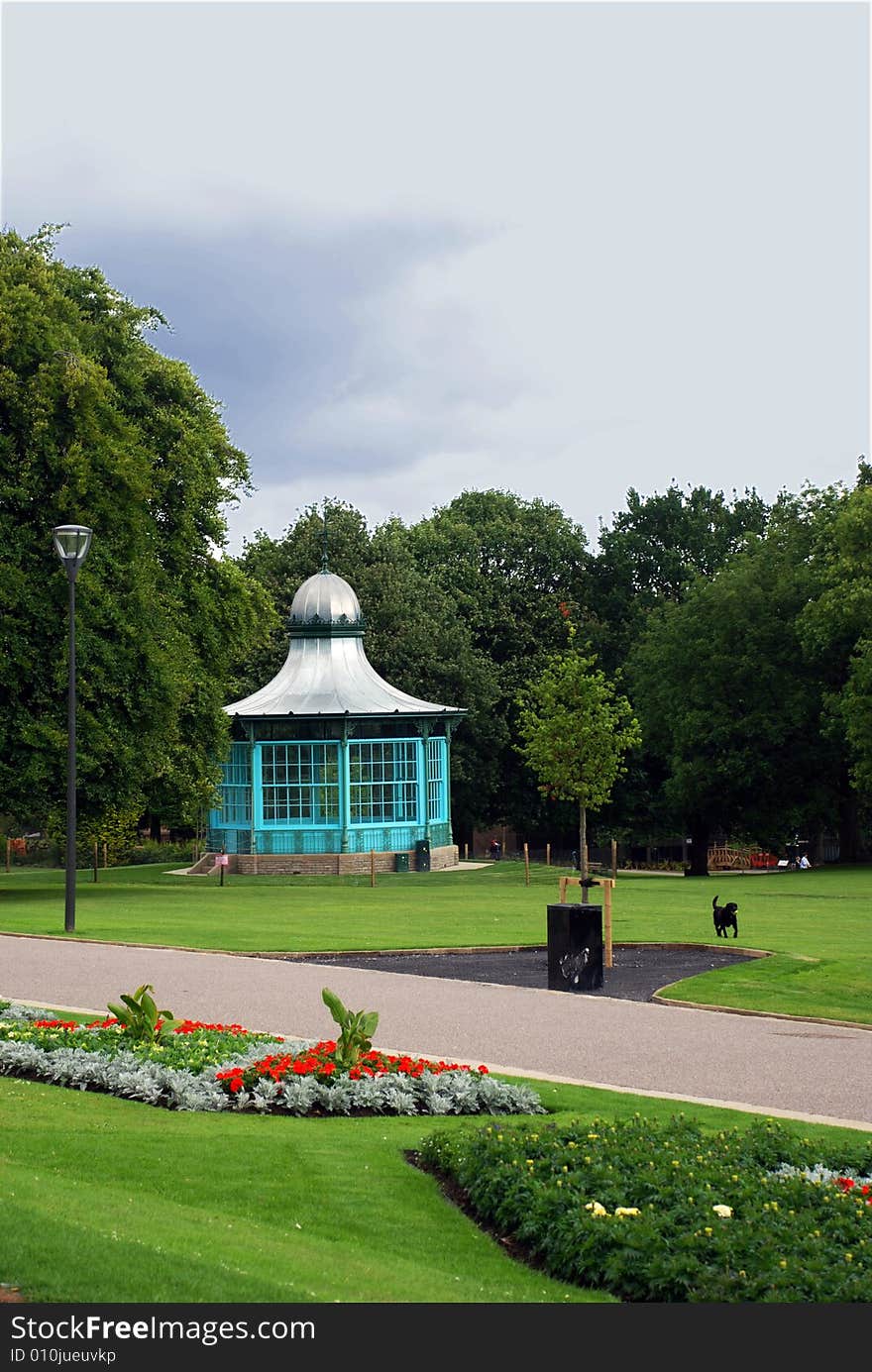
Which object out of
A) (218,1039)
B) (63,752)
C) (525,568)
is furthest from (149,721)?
(525,568)

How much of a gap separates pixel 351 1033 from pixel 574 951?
665cm

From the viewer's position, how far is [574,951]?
18.0m

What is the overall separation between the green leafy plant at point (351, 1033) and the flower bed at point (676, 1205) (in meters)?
2.13

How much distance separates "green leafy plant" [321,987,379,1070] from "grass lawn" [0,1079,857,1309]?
906mm

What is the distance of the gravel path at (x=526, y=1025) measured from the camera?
1221 centimetres

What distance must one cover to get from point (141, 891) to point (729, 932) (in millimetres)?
17167

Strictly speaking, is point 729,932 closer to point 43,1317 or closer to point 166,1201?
point 166,1201

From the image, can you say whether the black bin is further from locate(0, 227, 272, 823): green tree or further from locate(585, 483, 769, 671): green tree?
locate(585, 483, 769, 671): green tree

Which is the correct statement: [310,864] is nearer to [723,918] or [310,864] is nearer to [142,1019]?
[723,918]

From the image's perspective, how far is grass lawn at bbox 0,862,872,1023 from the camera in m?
18.2

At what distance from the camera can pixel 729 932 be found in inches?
956

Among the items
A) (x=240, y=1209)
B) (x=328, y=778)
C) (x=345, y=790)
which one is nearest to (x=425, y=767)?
(x=345, y=790)

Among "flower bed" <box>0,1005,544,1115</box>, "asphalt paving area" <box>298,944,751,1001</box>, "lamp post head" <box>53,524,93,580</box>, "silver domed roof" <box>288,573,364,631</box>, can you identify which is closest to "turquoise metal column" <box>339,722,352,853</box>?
"silver domed roof" <box>288,573,364,631</box>

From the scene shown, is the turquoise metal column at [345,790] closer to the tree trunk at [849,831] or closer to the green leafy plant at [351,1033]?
the tree trunk at [849,831]
